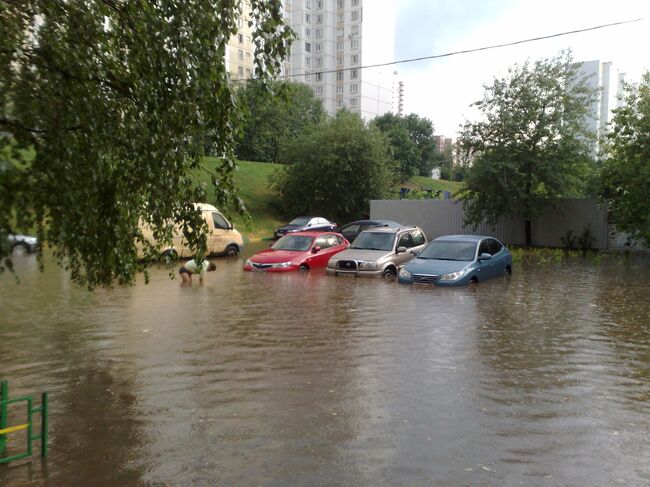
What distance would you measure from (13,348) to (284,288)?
291 inches

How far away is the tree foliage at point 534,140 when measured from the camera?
27688 mm

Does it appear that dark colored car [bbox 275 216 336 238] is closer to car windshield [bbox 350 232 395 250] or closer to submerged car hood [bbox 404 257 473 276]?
car windshield [bbox 350 232 395 250]

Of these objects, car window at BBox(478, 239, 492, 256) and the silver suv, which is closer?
car window at BBox(478, 239, 492, 256)

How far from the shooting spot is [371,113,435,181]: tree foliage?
265 ft

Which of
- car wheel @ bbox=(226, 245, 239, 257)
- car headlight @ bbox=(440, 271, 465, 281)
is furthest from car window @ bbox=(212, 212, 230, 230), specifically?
car headlight @ bbox=(440, 271, 465, 281)

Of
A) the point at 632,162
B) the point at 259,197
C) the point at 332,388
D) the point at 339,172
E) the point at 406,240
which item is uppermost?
the point at 339,172

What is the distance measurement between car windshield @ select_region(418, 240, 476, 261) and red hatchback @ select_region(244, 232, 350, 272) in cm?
354

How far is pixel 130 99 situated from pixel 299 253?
1342 centimetres

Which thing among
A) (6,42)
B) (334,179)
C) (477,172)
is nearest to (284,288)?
(6,42)

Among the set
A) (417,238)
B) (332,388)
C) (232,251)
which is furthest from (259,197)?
(332,388)

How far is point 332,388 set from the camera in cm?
721

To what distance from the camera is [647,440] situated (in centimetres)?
564

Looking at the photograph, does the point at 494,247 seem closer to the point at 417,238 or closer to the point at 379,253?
the point at 417,238

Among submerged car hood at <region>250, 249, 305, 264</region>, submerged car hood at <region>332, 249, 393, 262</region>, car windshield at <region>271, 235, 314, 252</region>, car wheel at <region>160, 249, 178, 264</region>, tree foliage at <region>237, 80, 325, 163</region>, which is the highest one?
tree foliage at <region>237, 80, 325, 163</region>
